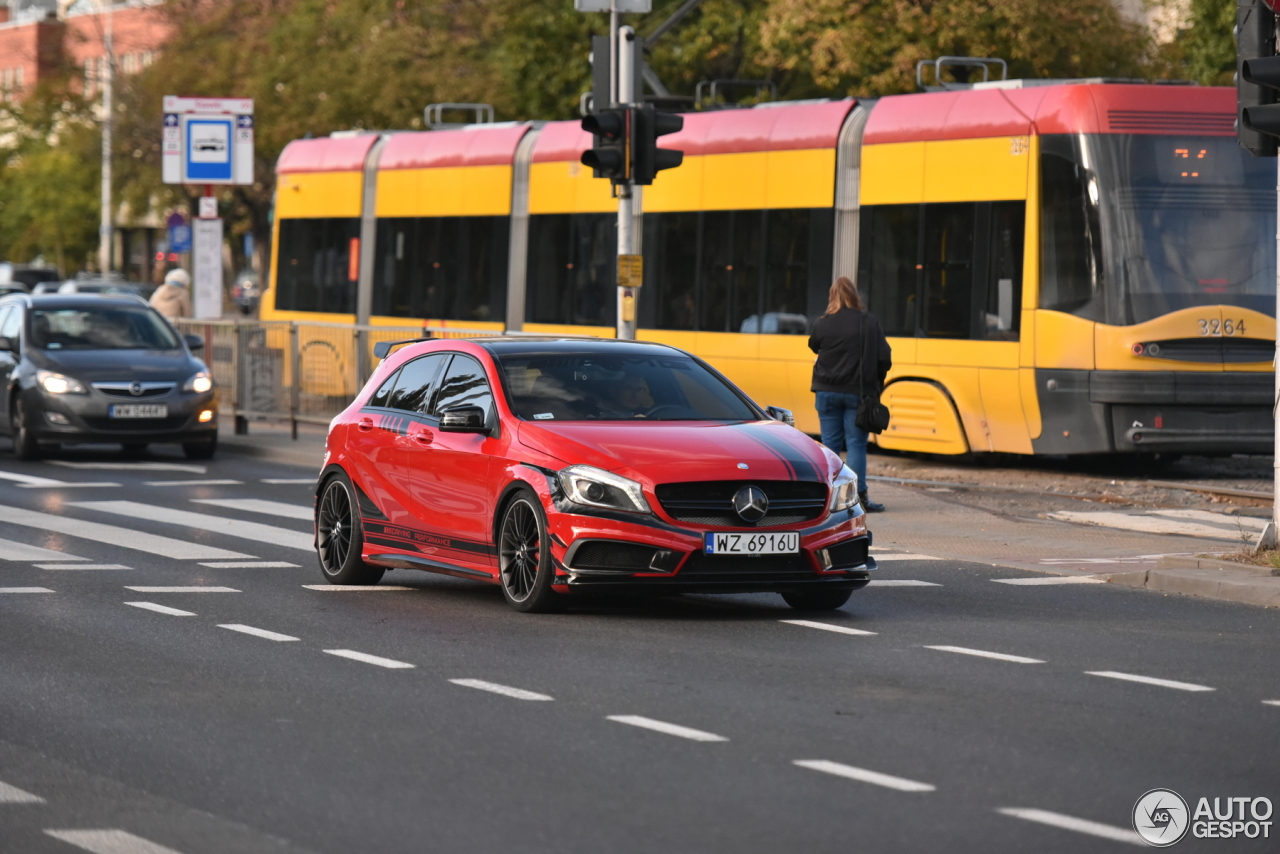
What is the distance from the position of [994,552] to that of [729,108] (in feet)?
34.6

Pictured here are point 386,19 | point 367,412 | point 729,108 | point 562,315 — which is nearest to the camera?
point 367,412

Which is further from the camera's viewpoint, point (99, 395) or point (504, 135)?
point (504, 135)

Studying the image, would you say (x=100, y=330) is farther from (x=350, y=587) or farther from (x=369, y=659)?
(x=369, y=659)

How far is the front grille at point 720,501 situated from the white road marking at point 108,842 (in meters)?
4.88

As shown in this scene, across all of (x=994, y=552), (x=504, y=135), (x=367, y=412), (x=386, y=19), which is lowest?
(x=994, y=552)

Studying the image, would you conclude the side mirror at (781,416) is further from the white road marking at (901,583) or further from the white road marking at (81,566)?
the white road marking at (81,566)

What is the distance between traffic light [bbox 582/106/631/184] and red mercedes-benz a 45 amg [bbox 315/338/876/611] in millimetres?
6593

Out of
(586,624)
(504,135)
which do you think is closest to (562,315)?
(504,135)

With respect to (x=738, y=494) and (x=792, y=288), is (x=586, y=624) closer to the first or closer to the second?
(x=738, y=494)

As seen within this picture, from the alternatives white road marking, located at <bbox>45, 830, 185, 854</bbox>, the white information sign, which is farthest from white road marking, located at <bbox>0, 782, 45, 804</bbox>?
the white information sign

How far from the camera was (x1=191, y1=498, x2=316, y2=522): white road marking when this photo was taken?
17422 mm

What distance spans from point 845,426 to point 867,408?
45cm

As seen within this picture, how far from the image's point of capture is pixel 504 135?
89.5ft

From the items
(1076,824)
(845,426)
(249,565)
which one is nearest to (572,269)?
(845,426)
